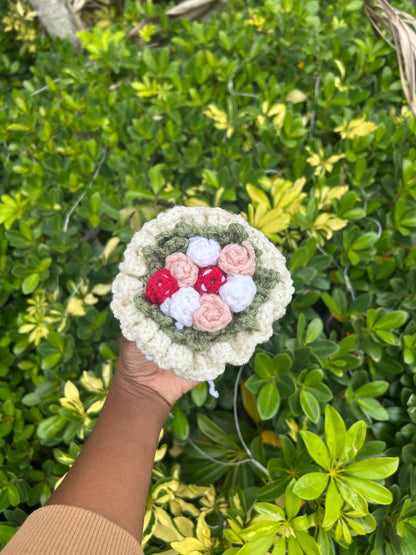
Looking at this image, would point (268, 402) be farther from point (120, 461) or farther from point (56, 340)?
point (56, 340)

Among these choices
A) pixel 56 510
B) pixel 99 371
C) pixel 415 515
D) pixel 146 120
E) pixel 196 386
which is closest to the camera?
pixel 56 510

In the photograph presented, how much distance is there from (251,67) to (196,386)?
121 centimetres

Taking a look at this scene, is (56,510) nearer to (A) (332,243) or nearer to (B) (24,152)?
(A) (332,243)

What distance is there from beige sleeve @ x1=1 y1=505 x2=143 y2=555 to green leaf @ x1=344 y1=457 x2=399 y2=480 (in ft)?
1.37

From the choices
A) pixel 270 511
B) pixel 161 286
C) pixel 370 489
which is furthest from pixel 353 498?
pixel 161 286

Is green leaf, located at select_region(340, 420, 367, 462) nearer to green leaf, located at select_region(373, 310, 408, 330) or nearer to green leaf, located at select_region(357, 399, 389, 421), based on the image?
green leaf, located at select_region(357, 399, 389, 421)

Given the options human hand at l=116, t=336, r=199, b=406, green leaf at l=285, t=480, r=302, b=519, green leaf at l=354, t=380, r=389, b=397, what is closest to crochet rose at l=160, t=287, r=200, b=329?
human hand at l=116, t=336, r=199, b=406

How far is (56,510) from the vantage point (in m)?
0.62

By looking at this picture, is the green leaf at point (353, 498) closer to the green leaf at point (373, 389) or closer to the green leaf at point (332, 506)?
the green leaf at point (332, 506)

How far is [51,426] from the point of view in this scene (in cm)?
96

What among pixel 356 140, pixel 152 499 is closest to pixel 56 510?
pixel 152 499

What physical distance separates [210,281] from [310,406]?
383 mm

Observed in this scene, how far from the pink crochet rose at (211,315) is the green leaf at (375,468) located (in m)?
0.37

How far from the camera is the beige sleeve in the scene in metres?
0.57
